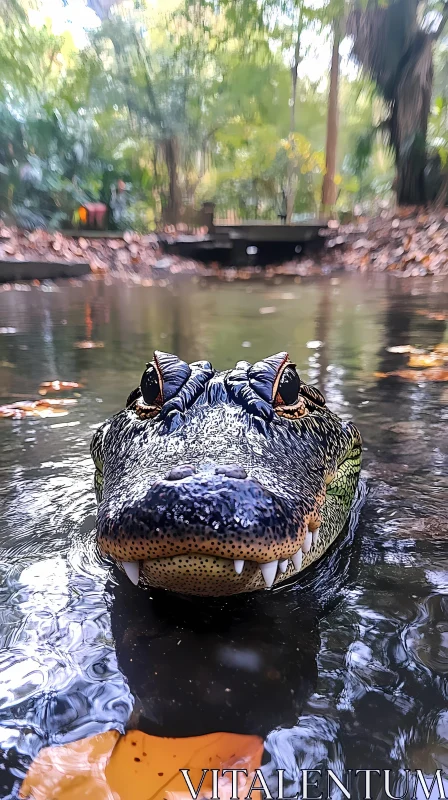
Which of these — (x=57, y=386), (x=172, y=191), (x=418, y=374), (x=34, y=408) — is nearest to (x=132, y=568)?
(x=34, y=408)

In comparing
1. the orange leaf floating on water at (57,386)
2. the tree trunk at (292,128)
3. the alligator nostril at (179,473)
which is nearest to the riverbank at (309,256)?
the tree trunk at (292,128)

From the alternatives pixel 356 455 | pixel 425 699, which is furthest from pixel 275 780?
pixel 356 455

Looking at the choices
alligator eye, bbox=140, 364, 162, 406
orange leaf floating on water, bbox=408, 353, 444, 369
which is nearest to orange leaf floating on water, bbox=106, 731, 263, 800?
alligator eye, bbox=140, 364, 162, 406

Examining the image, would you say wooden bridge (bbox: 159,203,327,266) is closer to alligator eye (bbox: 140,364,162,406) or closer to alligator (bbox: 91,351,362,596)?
alligator (bbox: 91,351,362,596)

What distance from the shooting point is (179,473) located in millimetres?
1254

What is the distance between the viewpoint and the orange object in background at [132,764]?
1.03 metres

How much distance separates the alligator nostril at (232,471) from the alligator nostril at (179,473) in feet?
0.20

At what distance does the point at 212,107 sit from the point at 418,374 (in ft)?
69.7

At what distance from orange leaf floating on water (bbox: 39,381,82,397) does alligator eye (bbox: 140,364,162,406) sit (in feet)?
6.47

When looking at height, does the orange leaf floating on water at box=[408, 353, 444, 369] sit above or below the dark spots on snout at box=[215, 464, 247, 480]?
below

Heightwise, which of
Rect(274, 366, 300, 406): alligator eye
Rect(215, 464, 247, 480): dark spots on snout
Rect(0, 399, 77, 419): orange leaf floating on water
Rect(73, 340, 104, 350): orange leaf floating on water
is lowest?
Rect(0, 399, 77, 419): orange leaf floating on water

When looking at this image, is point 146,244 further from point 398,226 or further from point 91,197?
point 398,226

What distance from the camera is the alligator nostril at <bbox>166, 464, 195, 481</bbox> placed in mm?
1243

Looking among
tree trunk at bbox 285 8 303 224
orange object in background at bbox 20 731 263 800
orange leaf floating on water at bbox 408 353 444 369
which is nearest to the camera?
orange object in background at bbox 20 731 263 800
